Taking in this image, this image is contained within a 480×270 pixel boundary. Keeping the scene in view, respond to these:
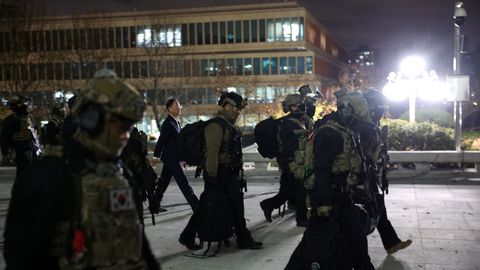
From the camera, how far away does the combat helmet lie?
4754mm

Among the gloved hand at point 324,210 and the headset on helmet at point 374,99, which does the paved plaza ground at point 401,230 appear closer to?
the gloved hand at point 324,210

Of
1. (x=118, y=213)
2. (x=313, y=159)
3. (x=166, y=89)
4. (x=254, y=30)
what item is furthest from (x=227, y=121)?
(x=254, y=30)

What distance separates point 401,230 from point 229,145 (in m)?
2.94

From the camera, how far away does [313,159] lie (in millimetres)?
4914

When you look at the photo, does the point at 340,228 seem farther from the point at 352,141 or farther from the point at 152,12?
the point at 152,12

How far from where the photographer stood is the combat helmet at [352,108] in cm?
475

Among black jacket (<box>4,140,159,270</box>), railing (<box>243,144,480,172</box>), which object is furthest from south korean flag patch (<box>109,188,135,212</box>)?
railing (<box>243,144,480,172</box>)

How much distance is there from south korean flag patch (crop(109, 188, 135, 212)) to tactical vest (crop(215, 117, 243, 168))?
3.74 metres

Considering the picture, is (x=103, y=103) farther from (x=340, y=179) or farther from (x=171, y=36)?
(x=171, y=36)

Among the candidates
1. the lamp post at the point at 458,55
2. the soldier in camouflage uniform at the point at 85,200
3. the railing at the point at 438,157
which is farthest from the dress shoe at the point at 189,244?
the lamp post at the point at 458,55

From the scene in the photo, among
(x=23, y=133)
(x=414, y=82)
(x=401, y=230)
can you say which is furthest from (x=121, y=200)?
(x=414, y=82)

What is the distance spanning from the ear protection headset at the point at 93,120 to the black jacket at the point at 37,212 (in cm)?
19

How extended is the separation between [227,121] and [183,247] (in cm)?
176

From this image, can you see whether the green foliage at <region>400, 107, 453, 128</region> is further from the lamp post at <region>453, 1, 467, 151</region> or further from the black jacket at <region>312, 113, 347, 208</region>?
the black jacket at <region>312, 113, 347, 208</region>
